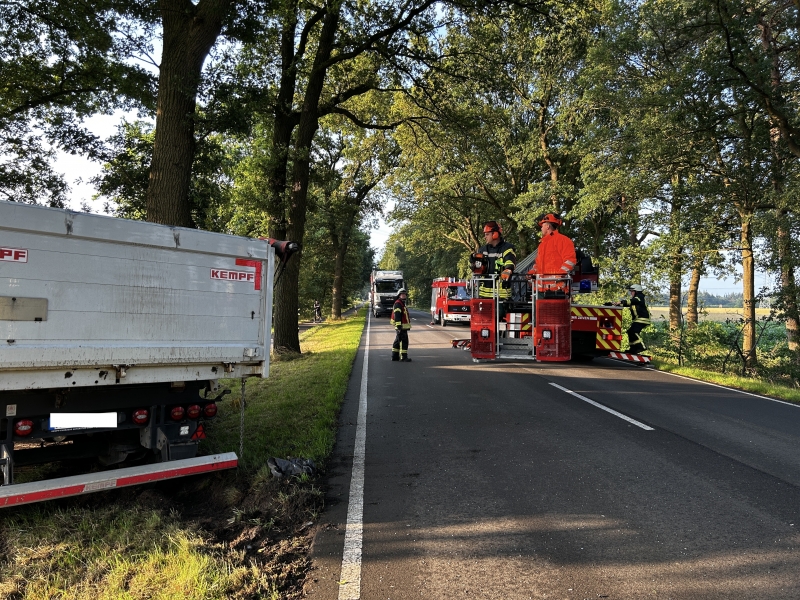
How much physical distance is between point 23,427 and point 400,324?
33.1ft

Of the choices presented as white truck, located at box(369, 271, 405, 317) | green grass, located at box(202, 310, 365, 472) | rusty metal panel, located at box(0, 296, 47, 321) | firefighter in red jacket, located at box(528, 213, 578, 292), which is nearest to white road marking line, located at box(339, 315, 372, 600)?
green grass, located at box(202, 310, 365, 472)

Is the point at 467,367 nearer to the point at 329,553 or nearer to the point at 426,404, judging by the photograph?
the point at 426,404

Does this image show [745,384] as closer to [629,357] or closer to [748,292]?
[629,357]

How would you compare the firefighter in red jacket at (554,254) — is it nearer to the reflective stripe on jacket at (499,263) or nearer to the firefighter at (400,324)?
the reflective stripe on jacket at (499,263)

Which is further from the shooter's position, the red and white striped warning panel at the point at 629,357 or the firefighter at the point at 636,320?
the firefighter at the point at 636,320

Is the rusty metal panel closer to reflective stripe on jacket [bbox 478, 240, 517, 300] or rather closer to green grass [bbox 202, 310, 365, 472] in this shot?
green grass [bbox 202, 310, 365, 472]

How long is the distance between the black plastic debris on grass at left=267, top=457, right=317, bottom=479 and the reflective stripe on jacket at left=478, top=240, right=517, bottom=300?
614 centimetres

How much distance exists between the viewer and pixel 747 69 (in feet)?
39.6


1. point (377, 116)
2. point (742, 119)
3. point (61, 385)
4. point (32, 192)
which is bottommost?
point (61, 385)

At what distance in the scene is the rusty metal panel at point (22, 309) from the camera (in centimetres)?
329

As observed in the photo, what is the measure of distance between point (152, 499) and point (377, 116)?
18745 mm

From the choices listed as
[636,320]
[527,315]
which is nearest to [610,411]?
[527,315]

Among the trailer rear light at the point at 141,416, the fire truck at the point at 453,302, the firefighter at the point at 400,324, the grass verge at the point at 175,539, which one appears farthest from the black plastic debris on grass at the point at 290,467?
the fire truck at the point at 453,302

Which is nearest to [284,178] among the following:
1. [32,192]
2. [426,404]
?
[32,192]
